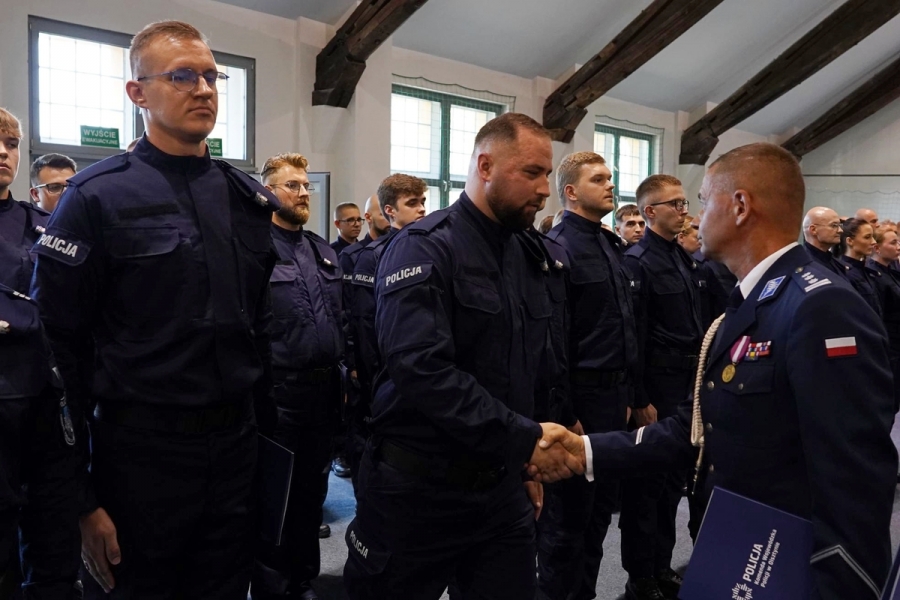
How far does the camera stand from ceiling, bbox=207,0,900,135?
706 cm

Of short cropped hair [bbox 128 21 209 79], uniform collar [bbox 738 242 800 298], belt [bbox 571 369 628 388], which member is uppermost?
short cropped hair [bbox 128 21 209 79]

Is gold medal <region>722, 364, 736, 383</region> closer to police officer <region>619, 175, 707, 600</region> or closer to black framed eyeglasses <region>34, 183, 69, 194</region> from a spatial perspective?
police officer <region>619, 175, 707, 600</region>

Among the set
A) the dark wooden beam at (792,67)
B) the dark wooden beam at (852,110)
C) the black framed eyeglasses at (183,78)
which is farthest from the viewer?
the dark wooden beam at (852,110)

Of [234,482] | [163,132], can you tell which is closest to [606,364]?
[234,482]

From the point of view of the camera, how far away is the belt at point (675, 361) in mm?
3375

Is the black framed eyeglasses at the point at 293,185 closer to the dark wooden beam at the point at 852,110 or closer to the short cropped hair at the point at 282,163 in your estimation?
the short cropped hair at the point at 282,163

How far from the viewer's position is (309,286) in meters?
2.96

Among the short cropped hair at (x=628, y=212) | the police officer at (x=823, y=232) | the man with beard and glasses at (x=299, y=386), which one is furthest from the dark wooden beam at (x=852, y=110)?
the man with beard and glasses at (x=299, y=386)

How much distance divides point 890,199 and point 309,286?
11.5m

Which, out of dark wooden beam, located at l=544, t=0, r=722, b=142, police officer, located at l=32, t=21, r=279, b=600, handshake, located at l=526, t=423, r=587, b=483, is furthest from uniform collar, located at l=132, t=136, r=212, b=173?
dark wooden beam, located at l=544, t=0, r=722, b=142

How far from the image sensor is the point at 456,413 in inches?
64.8

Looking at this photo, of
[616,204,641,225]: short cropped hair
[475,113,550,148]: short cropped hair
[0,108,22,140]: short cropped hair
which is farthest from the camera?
[616,204,641,225]: short cropped hair

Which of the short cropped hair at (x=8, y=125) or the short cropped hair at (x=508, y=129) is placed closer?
the short cropped hair at (x=508, y=129)

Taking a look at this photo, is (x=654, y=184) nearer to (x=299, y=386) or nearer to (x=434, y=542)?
(x=299, y=386)
